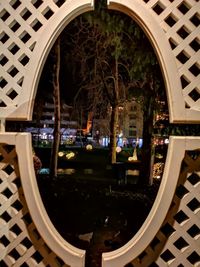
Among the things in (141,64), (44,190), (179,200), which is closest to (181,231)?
(179,200)

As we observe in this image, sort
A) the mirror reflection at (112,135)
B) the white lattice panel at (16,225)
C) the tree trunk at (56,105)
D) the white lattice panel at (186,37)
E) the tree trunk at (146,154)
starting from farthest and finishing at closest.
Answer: the tree trunk at (56,105) → the tree trunk at (146,154) → the mirror reflection at (112,135) → the white lattice panel at (16,225) → the white lattice panel at (186,37)

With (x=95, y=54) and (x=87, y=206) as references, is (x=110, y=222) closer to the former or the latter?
(x=87, y=206)

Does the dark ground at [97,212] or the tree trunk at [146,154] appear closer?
the dark ground at [97,212]

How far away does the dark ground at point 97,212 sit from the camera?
525cm

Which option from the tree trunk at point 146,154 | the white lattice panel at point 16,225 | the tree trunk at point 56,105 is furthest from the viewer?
the tree trunk at point 56,105

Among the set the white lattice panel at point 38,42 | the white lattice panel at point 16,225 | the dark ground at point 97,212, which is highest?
the white lattice panel at point 38,42

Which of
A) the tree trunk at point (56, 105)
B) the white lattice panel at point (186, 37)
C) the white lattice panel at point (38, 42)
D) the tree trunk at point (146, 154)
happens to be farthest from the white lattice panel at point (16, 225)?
the tree trunk at point (56, 105)

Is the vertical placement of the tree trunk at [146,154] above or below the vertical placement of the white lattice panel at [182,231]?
below

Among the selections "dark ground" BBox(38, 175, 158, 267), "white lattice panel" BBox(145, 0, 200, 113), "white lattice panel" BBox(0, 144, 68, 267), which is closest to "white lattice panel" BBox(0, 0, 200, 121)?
"white lattice panel" BBox(145, 0, 200, 113)

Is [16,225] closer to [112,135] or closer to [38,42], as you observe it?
[38,42]

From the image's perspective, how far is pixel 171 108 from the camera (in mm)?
2498

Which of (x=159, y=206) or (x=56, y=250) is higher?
(x=159, y=206)

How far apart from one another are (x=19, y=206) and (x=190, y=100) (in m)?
1.66

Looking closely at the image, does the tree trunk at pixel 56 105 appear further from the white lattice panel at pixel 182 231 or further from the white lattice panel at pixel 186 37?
the white lattice panel at pixel 186 37
